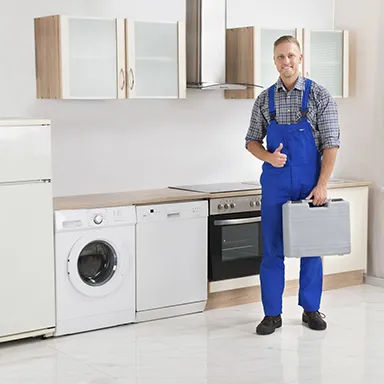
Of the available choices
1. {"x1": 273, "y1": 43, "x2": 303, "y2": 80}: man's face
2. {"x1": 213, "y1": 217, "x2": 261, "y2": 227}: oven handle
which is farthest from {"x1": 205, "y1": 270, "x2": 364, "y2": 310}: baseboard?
{"x1": 273, "y1": 43, "x2": 303, "y2": 80}: man's face

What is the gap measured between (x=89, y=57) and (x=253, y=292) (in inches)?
78.0

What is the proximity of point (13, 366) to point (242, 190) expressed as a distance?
6.57ft

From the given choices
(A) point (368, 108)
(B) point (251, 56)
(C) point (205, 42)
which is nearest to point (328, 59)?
(A) point (368, 108)

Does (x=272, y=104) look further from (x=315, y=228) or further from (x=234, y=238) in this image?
(x=234, y=238)

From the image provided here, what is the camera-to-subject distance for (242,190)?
572 cm

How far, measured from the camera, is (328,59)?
6.36 m

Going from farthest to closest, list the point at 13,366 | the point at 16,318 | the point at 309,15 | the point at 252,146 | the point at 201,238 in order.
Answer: the point at 309,15, the point at 201,238, the point at 252,146, the point at 16,318, the point at 13,366

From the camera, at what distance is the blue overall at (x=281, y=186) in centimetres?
498

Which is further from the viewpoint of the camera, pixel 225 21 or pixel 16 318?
pixel 225 21

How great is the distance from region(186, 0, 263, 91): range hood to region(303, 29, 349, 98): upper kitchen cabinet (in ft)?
2.33

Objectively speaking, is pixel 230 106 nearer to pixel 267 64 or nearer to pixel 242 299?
pixel 267 64

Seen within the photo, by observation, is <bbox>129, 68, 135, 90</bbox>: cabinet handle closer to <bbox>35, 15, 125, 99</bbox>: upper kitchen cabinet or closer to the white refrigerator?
<bbox>35, 15, 125, 99</bbox>: upper kitchen cabinet

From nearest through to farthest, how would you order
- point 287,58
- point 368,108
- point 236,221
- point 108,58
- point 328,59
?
1. point 287,58
2. point 108,58
3. point 236,221
4. point 328,59
5. point 368,108

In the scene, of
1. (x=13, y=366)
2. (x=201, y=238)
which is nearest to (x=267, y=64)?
(x=201, y=238)
